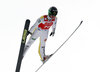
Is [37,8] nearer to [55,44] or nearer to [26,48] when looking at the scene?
[55,44]

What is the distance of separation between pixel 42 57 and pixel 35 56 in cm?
59

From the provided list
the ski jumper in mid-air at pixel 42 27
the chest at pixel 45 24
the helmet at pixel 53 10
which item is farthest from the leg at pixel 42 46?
the helmet at pixel 53 10

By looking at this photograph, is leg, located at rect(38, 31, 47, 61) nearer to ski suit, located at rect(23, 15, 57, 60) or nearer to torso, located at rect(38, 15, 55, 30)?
ski suit, located at rect(23, 15, 57, 60)

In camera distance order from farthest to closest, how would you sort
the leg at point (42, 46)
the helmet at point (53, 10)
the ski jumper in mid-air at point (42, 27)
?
1. the leg at point (42, 46)
2. the ski jumper in mid-air at point (42, 27)
3. the helmet at point (53, 10)

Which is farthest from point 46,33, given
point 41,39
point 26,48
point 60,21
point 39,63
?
point 60,21

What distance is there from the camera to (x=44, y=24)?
11.5 feet

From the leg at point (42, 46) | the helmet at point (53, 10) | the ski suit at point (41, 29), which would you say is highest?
the helmet at point (53, 10)

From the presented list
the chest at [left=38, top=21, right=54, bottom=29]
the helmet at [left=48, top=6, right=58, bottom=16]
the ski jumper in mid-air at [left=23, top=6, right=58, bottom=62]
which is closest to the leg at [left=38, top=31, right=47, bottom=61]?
the ski jumper in mid-air at [left=23, top=6, right=58, bottom=62]

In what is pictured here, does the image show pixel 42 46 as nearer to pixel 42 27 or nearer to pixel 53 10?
pixel 42 27

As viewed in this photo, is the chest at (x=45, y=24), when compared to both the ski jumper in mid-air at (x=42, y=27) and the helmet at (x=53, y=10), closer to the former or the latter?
the ski jumper in mid-air at (x=42, y=27)

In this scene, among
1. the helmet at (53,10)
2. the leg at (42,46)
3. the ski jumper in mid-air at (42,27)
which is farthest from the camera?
the leg at (42,46)

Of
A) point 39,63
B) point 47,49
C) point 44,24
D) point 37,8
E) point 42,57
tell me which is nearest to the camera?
point 44,24

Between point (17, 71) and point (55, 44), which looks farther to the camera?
point (55, 44)

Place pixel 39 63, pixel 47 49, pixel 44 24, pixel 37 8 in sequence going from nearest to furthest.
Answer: pixel 44 24 → pixel 39 63 → pixel 47 49 → pixel 37 8
